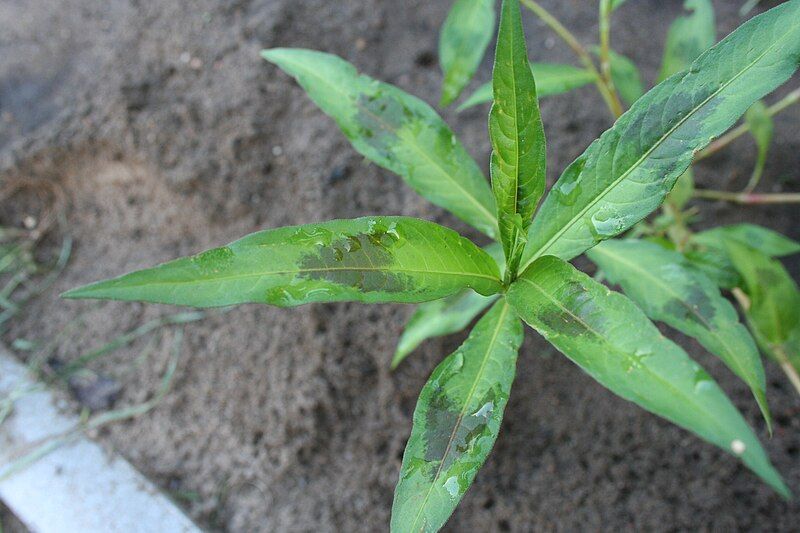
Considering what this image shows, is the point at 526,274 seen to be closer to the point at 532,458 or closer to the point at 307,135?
the point at 532,458

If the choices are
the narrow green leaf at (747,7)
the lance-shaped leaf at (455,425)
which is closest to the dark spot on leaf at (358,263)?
the lance-shaped leaf at (455,425)

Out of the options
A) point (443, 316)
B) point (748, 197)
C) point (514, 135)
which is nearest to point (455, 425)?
point (514, 135)

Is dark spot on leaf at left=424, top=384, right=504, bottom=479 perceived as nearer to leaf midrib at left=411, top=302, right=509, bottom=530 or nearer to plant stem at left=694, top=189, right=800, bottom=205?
leaf midrib at left=411, top=302, right=509, bottom=530

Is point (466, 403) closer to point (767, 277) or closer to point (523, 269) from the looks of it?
point (523, 269)

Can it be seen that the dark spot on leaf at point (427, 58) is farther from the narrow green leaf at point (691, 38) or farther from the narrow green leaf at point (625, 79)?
the narrow green leaf at point (691, 38)

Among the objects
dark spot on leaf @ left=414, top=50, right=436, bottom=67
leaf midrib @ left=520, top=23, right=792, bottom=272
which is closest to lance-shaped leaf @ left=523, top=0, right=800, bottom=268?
leaf midrib @ left=520, top=23, right=792, bottom=272

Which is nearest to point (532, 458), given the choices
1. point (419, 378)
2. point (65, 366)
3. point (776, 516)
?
point (419, 378)
